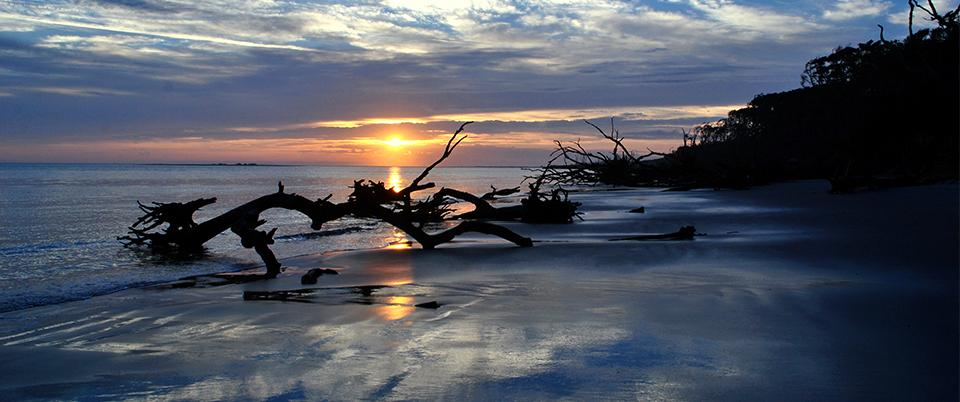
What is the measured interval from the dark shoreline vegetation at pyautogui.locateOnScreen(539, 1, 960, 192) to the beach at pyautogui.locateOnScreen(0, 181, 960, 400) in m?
2.22

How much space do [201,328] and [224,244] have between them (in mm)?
10096

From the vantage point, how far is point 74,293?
8.73m

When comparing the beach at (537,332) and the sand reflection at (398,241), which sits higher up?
the beach at (537,332)

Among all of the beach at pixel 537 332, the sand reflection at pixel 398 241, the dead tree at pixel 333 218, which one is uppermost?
the dead tree at pixel 333 218

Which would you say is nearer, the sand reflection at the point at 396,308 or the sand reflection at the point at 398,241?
the sand reflection at the point at 396,308

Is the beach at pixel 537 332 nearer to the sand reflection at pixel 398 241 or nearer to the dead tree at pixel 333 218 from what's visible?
the dead tree at pixel 333 218

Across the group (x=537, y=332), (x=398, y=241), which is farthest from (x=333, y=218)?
(x=537, y=332)

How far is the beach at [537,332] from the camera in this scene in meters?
3.81

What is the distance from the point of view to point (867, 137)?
14688 millimetres

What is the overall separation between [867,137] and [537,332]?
1251 centimetres

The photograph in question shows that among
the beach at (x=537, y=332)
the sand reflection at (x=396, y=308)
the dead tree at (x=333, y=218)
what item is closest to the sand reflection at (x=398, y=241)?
the dead tree at (x=333, y=218)

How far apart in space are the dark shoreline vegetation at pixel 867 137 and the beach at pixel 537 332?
2220mm

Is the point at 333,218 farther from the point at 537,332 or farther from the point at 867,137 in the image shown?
the point at 867,137

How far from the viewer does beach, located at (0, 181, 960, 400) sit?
3.81 m
